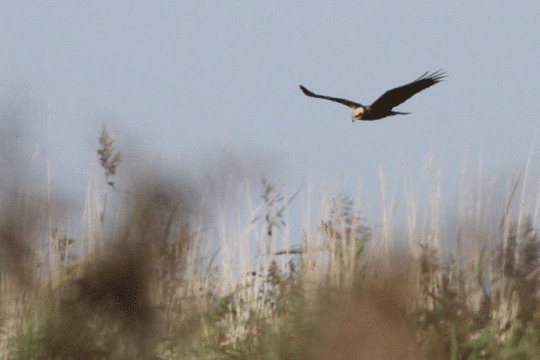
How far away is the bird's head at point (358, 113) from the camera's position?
13.2 feet

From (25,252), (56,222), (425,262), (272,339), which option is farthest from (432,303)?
(56,222)

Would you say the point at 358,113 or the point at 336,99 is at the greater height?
the point at 336,99

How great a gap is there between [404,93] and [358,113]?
1.09 ft

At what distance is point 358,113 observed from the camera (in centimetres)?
405

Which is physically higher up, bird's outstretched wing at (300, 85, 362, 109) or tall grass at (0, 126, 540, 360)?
bird's outstretched wing at (300, 85, 362, 109)

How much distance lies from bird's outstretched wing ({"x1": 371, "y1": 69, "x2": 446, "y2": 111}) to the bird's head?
10cm

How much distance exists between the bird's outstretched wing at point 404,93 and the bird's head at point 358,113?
10 centimetres

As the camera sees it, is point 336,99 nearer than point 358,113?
No

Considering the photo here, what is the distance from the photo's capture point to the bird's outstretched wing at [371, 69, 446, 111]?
3.79 metres

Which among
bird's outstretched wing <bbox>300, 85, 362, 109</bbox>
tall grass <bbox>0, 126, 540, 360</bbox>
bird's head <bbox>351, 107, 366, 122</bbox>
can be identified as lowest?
tall grass <bbox>0, 126, 540, 360</bbox>

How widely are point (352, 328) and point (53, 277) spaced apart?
1.90 m

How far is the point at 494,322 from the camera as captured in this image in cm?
288

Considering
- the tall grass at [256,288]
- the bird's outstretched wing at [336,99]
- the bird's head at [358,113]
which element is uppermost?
the bird's outstretched wing at [336,99]

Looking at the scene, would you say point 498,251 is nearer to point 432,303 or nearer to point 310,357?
point 432,303
